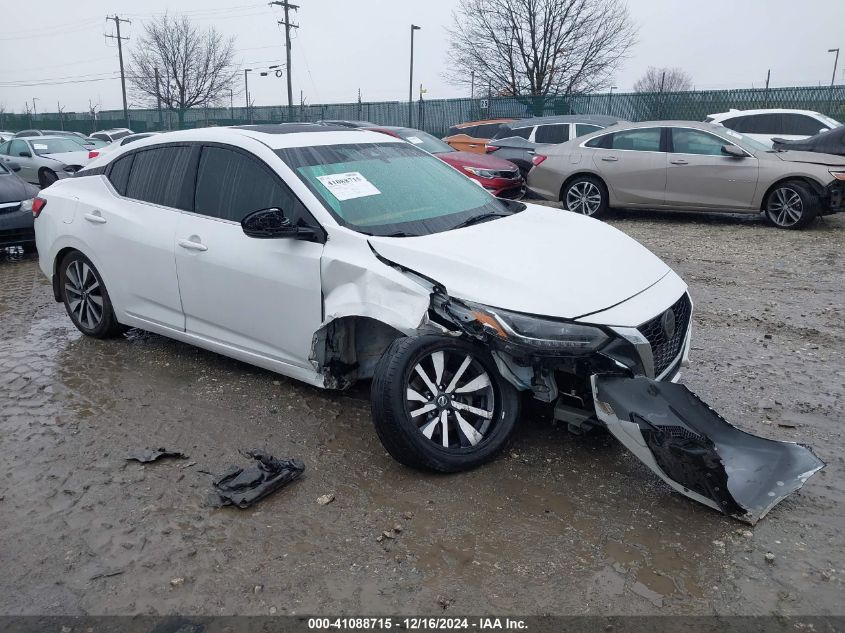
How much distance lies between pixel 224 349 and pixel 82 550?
5.51ft

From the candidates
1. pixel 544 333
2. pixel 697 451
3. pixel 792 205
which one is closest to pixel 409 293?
pixel 544 333

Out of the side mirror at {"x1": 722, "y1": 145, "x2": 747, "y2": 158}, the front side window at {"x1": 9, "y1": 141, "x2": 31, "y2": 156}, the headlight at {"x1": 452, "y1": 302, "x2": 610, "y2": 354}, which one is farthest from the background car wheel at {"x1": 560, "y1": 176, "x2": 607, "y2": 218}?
the front side window at {"x1": 9, "y1": 141, "x2": 31, "y2": 156}

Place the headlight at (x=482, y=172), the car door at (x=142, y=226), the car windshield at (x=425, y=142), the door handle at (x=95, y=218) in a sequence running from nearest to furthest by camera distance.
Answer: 1. the car door at (x=142, y=226)
2. the door handle at (x=95, y=218)
3. the headlight at (x=482, y=172)
4. the car windshield at (x=425, y=142)

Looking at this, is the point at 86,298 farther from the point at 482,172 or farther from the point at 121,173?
Answer: the point at 482,172

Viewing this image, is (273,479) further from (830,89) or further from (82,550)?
(830,89)

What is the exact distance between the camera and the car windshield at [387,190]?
401 cm

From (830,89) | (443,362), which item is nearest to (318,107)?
(830,89)

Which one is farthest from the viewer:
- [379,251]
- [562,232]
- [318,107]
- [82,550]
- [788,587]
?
[318,107]

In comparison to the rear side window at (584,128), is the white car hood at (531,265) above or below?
below

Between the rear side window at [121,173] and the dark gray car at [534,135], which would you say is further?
the dark gray car at [534,135]

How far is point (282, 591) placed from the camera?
2711 millimetres

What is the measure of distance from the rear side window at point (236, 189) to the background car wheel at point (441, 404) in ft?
3.78

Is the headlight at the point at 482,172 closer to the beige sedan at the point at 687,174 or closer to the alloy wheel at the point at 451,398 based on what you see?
the beige sedan at the point at 687,174

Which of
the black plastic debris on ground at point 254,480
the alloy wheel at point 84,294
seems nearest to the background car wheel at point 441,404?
the black plastic debris on ground at point 254,480
